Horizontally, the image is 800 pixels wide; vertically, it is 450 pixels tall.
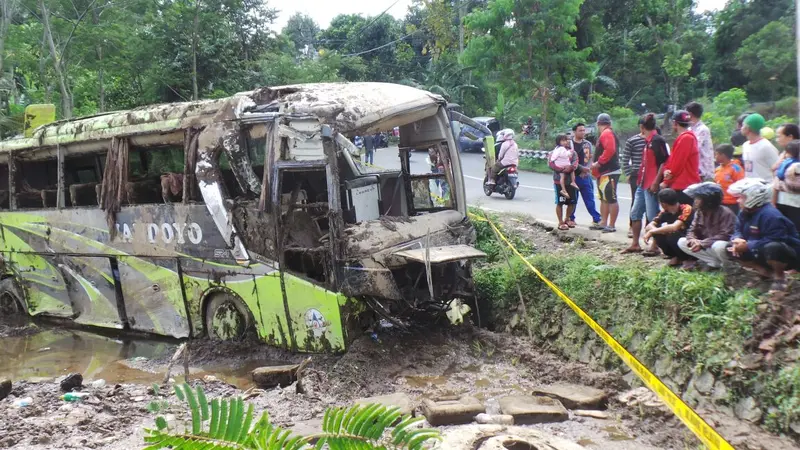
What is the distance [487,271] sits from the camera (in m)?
8.30

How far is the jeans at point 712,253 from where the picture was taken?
18.2ft

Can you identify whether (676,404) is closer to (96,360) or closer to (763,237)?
(763,237)

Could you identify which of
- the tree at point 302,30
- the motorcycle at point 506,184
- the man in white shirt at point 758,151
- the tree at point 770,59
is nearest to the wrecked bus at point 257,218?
the man in white shirt at point 758,151

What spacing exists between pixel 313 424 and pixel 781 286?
3.76 meters

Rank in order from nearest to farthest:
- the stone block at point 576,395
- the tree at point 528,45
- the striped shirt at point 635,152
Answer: the stone block at point 576,395
the striped shirt at point 635,152
the tree at point 528,45

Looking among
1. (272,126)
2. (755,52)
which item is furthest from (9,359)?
(755,52)

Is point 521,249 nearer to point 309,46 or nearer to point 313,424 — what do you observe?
point 313,424

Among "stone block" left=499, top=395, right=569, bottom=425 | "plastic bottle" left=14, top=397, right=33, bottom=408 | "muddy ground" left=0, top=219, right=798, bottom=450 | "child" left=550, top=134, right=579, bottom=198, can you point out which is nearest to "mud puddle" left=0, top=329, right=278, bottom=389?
"muddy ground" left=0, top=219, right=798, bottom=450

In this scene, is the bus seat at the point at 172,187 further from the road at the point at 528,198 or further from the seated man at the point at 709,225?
the seated man at the point at 709,225

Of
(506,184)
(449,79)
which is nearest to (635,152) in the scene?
(506,184)

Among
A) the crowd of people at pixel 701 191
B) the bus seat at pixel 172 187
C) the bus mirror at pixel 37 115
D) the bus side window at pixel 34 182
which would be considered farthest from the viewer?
the bus mirror at pixel 37 115

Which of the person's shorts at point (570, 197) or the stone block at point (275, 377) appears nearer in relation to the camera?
the stone block at point (275, 377)

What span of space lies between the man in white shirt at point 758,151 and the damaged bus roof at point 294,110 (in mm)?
3332

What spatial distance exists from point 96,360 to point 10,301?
331 centimetres
